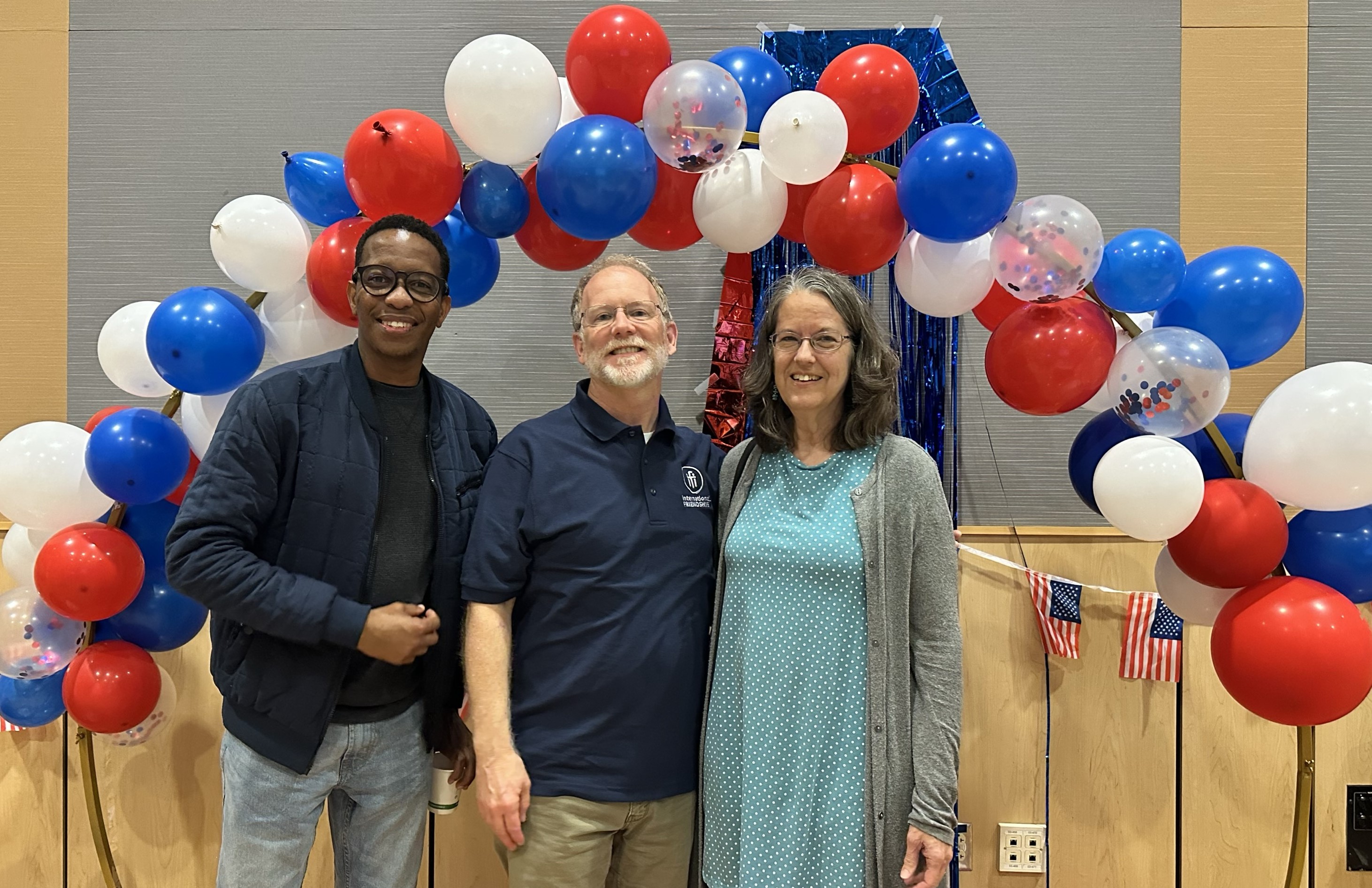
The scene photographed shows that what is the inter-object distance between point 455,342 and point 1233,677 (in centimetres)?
222

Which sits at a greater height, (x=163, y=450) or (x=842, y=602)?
(x=163, y=450)

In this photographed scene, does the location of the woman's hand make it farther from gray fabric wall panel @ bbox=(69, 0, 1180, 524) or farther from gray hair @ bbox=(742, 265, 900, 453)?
gray fabric wall panel @ bbox=(69, 0, 1180, 524)

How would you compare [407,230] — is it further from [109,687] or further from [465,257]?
[109,687]

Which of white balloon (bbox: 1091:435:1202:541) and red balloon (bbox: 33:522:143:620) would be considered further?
red balloon (bbox: 33:522:143:620)

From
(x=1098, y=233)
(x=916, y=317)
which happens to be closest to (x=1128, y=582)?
(x=916, y=317)

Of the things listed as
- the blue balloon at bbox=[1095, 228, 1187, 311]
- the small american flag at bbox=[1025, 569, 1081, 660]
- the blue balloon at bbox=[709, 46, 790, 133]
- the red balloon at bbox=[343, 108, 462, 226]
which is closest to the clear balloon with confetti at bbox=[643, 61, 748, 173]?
the blue balloon at bbox=[709, 46, 790, 133]

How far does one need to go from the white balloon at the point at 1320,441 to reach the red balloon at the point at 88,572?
2.45 metres

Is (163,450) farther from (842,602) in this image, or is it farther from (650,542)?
(842,602)

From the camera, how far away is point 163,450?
1853 millimetres

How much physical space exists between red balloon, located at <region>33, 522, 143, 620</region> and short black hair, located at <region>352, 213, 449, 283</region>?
890 millimetres

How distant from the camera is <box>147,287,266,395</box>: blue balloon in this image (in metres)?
1.77

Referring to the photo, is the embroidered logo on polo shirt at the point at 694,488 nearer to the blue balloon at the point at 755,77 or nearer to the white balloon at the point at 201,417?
the blue balloon at the point at 755,77

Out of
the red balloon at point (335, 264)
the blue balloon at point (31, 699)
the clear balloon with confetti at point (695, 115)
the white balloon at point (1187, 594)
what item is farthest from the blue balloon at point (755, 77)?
the blue balloon at point (31, 699)

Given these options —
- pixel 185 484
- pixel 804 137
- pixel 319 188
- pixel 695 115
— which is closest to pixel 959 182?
pixel 804 137
